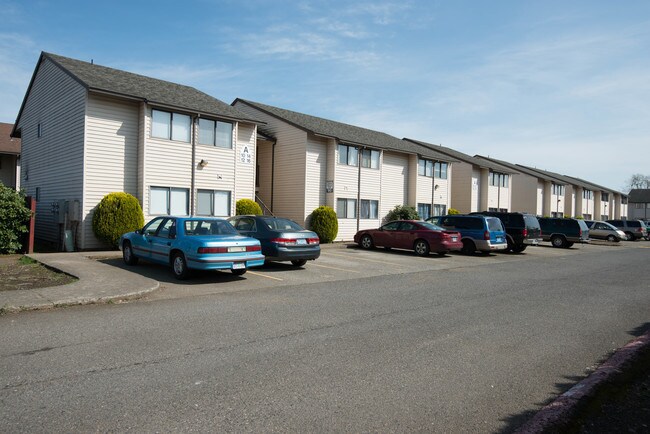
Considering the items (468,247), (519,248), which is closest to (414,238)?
(468,247)

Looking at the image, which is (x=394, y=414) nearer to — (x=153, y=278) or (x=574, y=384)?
(x=574, y=384)

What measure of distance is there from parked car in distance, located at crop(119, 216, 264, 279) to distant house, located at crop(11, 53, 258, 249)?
664 cm

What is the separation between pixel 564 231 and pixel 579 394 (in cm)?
2676

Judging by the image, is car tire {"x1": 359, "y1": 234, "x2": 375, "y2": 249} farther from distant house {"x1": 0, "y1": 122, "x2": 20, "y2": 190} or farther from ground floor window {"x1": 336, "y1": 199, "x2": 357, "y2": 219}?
distant house {"x1": 0, "y1": 122, "x2": 20, "y2": 190}

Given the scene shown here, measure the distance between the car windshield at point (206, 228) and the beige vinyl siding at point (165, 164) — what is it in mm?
7817

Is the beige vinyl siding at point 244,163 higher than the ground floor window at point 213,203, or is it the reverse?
the beige vinyl siding at point 244,163

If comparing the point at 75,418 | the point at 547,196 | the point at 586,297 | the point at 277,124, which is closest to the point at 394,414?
the point at 75,418

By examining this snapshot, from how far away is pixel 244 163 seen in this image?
21672 mm

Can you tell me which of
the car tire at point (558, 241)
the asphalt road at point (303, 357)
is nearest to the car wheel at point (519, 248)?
the car tire at point (558, 241)

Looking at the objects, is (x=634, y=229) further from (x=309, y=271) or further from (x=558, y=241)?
(x=309, y=271)

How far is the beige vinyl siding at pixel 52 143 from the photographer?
694 inches

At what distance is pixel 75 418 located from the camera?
376 centimetres

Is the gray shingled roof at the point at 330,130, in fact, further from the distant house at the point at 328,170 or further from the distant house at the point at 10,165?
the distant house at the point at 10,165

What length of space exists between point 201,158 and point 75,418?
1669 centimetres
